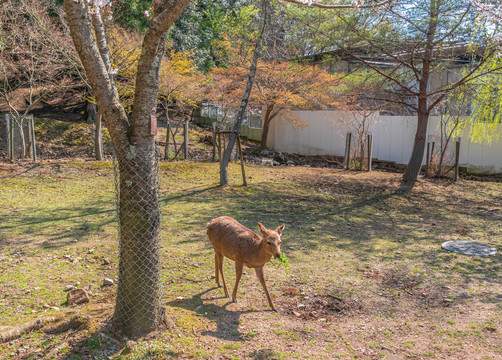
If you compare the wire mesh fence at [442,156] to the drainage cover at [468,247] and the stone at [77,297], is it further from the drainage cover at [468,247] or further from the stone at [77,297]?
the stone at [77,297]

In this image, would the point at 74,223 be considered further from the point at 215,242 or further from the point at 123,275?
the point at 123,275

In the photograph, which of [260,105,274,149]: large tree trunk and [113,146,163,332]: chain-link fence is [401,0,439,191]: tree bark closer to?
[260,105,274,149]: large tree trunk

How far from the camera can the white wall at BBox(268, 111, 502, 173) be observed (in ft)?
47.7

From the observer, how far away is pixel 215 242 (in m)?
5.06

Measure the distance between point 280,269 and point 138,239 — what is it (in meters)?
2.64

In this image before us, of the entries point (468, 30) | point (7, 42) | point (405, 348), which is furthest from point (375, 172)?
point (7, 42)

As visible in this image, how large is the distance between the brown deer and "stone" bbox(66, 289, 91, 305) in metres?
1.51

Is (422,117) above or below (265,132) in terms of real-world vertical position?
above

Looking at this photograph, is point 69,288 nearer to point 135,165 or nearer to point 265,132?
point 135,165

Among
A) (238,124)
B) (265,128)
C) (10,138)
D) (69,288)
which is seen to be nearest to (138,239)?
(69,288)

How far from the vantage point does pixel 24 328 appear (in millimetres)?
3812

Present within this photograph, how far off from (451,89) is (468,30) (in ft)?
5.33

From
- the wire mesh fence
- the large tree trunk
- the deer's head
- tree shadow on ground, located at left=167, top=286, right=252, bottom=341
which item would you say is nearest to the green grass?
tree shadow on ground, located at left=167, top=286, right=252, bottom=341

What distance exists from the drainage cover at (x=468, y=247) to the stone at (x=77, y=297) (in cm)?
557
